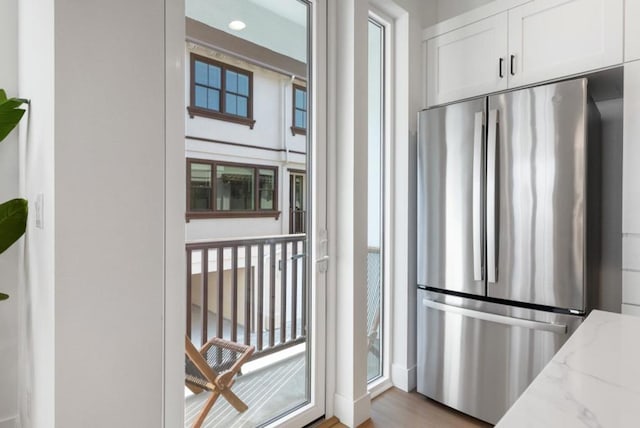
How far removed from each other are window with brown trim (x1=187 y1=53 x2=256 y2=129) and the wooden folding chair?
1.01 meters

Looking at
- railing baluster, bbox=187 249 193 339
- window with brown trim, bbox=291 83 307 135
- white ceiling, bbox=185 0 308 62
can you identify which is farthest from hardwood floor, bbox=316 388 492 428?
white ceiling, bbox=185 0 308 62

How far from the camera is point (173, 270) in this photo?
4.70 feet

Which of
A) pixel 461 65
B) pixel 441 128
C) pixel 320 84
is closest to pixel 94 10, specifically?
pixel 320 84

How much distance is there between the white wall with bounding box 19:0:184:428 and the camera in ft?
3.72

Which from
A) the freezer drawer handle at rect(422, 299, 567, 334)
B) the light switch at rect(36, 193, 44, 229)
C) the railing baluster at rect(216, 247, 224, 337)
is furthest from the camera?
the freezer drawer handle at rect(422, 299, 567, 334)

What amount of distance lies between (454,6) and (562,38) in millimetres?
1008

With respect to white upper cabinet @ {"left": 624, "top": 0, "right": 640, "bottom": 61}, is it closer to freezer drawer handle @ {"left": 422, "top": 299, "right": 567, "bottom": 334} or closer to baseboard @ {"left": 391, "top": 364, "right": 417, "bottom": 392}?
freezer drawer handle @ {"left": 422, "top": 299, "right": 567, "bottom": 334}

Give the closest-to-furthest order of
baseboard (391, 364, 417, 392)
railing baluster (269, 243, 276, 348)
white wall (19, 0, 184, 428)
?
white wall (19, 0, 184, 428) → railing baluster (269, 243, 276, 348) → baseboard (391, 364, 417, 392)

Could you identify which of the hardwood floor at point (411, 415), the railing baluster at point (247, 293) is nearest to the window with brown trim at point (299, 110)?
the railing baluster at point (247, 293)

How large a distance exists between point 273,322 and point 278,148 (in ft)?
3.05

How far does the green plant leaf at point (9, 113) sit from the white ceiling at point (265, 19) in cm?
74

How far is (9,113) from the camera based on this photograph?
137cm

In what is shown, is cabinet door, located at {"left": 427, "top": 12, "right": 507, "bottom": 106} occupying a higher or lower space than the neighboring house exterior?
higher

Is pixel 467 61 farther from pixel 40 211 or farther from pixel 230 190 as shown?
pixel 40 211
